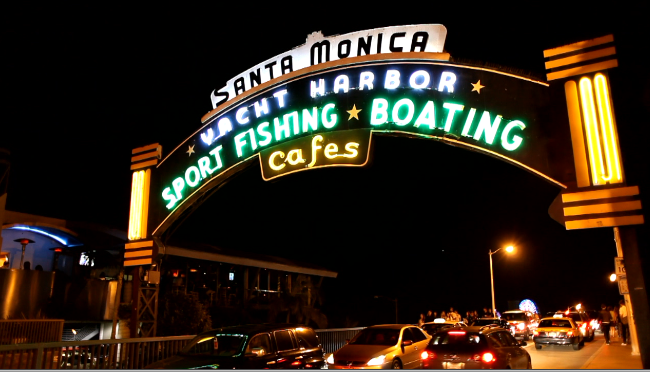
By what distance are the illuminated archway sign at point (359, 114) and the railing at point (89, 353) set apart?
4099mm

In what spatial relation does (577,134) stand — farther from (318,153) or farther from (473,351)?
(318,153)

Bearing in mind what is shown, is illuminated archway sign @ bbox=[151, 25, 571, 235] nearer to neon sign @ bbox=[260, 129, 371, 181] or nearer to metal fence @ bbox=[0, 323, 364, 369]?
neon sign @ bbox=[260, 129, 371, 181]

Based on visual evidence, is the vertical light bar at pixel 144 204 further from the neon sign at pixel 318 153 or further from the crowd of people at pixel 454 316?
the crowd of people at pixel 454 316

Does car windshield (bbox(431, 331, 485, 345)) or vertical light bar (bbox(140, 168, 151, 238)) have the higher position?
vertical light bar (bbox(140, 168, 151, 238))

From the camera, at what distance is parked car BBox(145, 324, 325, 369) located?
30.6ft

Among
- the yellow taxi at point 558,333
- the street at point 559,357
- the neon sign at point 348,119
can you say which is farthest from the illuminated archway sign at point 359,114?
the yellow taxi at point 558,333

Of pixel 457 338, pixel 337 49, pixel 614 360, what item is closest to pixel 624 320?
pixel 614 360

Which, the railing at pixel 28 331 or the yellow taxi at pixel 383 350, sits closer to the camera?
the yellow taxi at pixel 383 350

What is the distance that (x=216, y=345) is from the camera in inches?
390

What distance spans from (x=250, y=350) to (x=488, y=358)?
490 centimetres

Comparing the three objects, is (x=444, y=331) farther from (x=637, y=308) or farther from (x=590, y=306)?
(x=590, y=306)

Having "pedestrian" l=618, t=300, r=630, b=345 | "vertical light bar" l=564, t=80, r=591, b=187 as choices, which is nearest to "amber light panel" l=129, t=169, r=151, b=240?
"vertical light bar" l=564, t=80, r=591, b=187

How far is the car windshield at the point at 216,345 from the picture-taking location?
31.7 feet

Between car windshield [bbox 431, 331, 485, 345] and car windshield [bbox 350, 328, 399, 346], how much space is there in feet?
5.68
